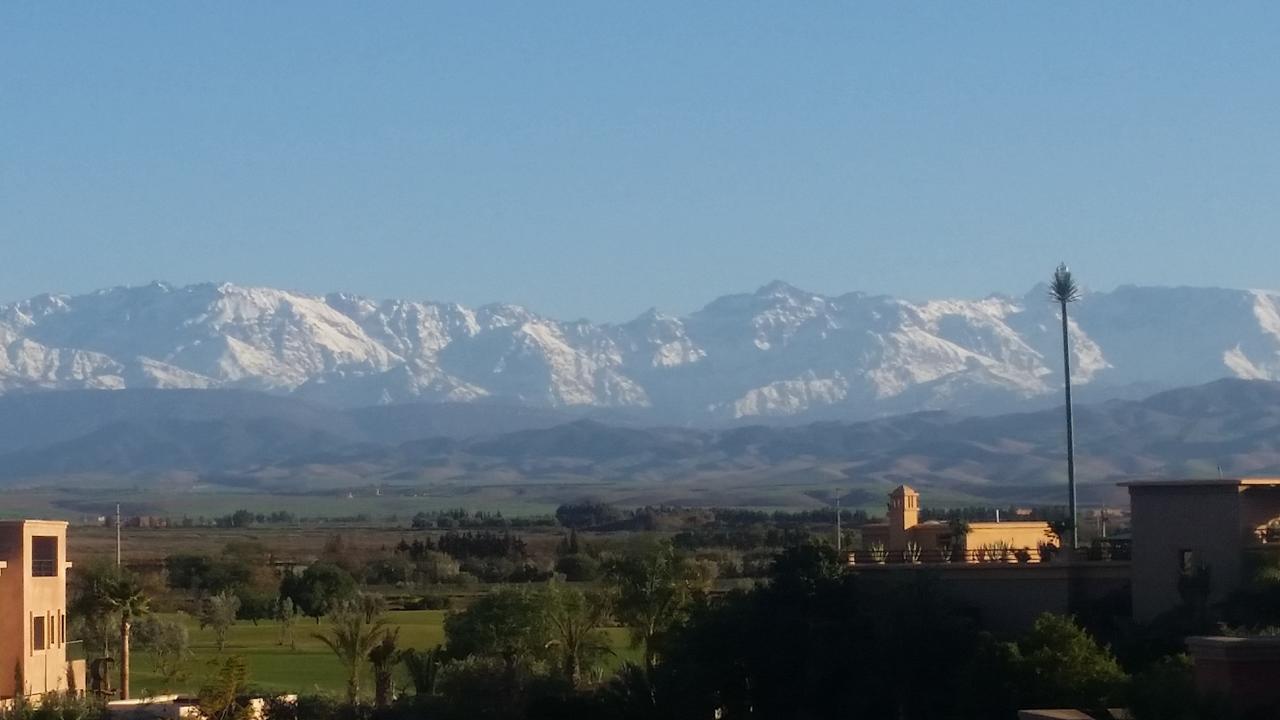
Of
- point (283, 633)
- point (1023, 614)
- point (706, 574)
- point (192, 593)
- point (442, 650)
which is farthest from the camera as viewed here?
point (192, 593)

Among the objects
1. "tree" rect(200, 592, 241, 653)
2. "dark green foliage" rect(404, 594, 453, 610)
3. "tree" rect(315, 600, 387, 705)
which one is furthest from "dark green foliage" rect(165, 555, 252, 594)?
"tree" rect(315, 600, 387, 705)

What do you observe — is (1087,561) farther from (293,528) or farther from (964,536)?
(293,528)

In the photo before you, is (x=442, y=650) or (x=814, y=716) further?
(x=442, y=650)

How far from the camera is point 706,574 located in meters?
61.6

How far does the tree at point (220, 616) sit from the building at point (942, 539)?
2266cm

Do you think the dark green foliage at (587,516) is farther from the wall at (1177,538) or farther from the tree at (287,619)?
the wall at (1177,538)

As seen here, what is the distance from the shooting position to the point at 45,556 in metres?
47.5

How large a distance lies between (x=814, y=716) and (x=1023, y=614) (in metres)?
5.22

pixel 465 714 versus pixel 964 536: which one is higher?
pixel 964 536

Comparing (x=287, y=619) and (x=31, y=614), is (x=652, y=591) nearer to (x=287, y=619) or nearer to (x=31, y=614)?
(x=31, y=614)

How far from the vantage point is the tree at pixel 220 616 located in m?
70.1

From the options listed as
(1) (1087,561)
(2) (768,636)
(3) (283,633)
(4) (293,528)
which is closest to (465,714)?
(2) (768,636)

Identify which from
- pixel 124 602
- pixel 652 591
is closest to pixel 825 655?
pixel 652 591

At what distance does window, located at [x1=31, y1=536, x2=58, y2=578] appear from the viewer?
47094 millimetres
